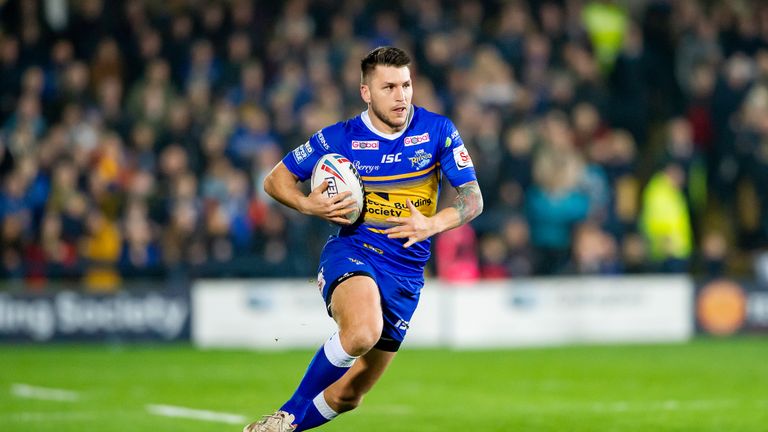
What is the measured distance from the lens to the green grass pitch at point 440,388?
33.3ft

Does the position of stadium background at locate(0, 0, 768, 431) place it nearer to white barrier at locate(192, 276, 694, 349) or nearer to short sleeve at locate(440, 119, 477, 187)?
white barrier at locate(192, 276, 694, 349)

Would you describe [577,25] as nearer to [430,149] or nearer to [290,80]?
[290,80]

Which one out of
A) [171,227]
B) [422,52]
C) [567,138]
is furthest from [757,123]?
[171,227]

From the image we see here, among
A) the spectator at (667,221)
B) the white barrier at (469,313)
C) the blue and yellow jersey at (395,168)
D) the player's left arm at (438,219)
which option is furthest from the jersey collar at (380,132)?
the spectator at (667,221)

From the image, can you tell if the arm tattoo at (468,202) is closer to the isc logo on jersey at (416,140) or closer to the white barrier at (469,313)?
the isc logo on jersey at (416,140)

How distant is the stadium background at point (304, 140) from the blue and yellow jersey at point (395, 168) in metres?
6.65

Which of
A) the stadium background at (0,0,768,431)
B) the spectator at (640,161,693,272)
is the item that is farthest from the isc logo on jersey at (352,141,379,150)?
the spectator at (640,161,693,272)

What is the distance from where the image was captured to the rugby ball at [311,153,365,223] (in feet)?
25.4

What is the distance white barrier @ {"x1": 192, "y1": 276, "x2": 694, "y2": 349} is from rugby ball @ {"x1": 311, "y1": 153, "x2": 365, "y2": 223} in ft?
32.1

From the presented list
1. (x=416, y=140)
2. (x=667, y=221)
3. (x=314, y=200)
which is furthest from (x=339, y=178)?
(x=667, y=221)

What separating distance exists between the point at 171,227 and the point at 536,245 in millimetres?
5278

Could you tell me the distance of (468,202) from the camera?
7.82 meters

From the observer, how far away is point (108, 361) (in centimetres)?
1571

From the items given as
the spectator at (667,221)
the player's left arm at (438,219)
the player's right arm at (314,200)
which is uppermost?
the player's right arm at (314,200)
